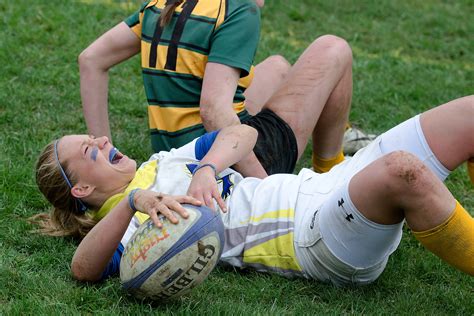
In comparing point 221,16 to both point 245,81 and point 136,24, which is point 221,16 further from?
point 136,24

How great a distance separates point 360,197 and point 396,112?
9.69 feet

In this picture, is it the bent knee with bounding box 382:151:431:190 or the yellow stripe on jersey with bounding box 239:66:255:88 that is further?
the yellow stripe on jersey with bounding box 239:66:255:88

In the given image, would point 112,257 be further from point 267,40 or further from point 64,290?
point 267,40

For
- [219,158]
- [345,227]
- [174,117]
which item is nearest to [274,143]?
[174,117]

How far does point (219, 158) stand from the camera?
3.24 m

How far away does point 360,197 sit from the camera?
116 inches

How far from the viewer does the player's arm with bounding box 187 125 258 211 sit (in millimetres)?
3043

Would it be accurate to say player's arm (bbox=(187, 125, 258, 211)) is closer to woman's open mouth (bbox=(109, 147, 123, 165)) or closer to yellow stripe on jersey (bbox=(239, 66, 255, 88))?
woman's open mouth (bbox=(109, 147, 123, 165))

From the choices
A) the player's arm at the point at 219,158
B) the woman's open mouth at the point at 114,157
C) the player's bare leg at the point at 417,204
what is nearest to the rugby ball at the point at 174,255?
the player's arm at the point at 219,158

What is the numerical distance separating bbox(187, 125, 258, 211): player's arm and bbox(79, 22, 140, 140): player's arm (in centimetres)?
115

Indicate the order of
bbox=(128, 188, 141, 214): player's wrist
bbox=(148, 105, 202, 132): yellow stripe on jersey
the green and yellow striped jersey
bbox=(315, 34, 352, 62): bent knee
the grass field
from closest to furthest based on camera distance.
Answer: bbox=(128, 188, 141, 214): player's wrist < the grass field < the green and yellow striped jersey < bbox=(148, 105, 202, 132): yellow stripe on jersey < bbox=(315, 34, 352, 62): bent knee

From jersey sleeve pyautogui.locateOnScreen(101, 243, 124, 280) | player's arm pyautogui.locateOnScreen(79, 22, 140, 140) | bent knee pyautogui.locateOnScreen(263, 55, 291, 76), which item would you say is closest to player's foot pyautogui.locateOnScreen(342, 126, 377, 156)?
bent knee pyautogui.locateOnScreen(263, 55, 291, 76)

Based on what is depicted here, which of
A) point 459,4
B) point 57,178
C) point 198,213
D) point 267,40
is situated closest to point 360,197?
point 198,213

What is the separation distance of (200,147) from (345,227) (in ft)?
2.46
